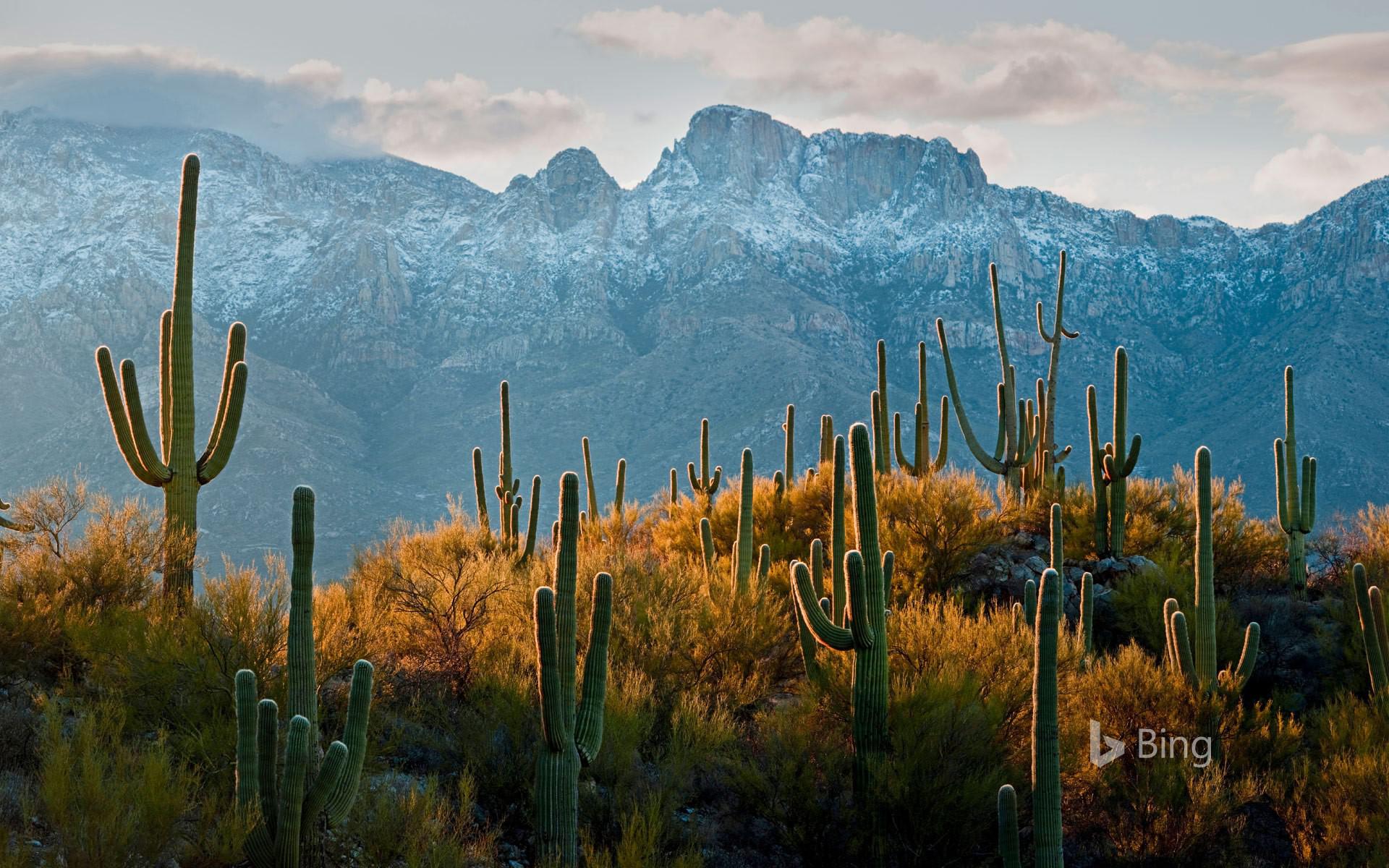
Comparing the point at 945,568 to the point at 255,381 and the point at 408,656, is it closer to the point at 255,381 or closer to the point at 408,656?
the point at 408,656

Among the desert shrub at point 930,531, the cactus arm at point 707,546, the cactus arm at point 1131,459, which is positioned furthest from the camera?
the desert shrub at point 930,531

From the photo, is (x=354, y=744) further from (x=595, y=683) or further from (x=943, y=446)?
(x=943, y=446)

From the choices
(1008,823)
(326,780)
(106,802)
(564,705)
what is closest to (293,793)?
(326,780)

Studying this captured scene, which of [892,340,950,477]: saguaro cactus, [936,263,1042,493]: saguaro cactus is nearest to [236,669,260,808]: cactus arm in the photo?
[892,340,950,477]: saguaro cactus

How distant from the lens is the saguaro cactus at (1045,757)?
8430 millimetres

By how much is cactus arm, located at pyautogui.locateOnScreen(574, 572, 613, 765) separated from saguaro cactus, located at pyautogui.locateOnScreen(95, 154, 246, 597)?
15.4 ft

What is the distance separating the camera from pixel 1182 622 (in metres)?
11.1

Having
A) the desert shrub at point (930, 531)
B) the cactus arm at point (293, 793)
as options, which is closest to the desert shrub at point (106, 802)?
the cactus arm at point (293, 793)

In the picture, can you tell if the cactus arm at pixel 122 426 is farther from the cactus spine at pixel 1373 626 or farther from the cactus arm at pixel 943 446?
the cactus spine at pixel 1373 626

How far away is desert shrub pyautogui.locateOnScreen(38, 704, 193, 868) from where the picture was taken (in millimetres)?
6680

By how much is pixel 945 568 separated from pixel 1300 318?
420 ft

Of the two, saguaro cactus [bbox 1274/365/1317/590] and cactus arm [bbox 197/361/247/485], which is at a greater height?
cactus arm [bbox 197/361/247/485]

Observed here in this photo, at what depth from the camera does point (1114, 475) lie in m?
15.9

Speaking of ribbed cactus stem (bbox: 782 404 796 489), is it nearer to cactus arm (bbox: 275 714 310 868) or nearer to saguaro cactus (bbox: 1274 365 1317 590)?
saguaro cactus (bbox: 1274 365 1317 590)
